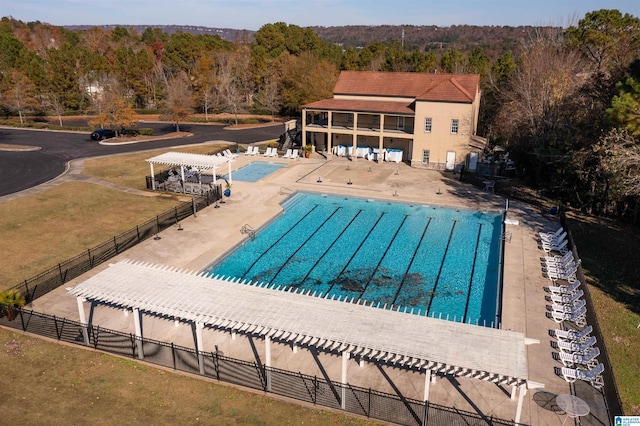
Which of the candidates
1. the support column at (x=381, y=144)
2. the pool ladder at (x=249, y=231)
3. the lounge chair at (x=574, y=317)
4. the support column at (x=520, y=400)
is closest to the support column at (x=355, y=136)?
the support column at (x=381, y=144)

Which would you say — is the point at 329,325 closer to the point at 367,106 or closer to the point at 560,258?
the point at 560,258

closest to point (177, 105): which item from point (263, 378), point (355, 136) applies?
point (355, 136)

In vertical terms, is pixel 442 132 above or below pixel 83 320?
above

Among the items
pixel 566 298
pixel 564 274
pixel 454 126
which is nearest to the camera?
pixel 566 298

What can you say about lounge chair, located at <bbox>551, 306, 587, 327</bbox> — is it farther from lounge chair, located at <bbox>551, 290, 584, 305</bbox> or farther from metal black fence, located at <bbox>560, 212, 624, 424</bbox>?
metal black fence, located at <bbox>560, 212, 624, 424</bbox>

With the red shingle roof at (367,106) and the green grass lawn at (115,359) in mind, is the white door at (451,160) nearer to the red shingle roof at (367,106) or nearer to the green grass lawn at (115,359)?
the red shingle roof at (367,106)

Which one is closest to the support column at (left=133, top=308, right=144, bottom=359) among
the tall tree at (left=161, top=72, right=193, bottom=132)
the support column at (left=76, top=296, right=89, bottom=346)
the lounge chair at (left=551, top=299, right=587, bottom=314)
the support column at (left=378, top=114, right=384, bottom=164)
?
the support column at (left=76, top=296, right=89, bottom=346)

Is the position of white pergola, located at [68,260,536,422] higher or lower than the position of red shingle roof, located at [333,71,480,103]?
lower
